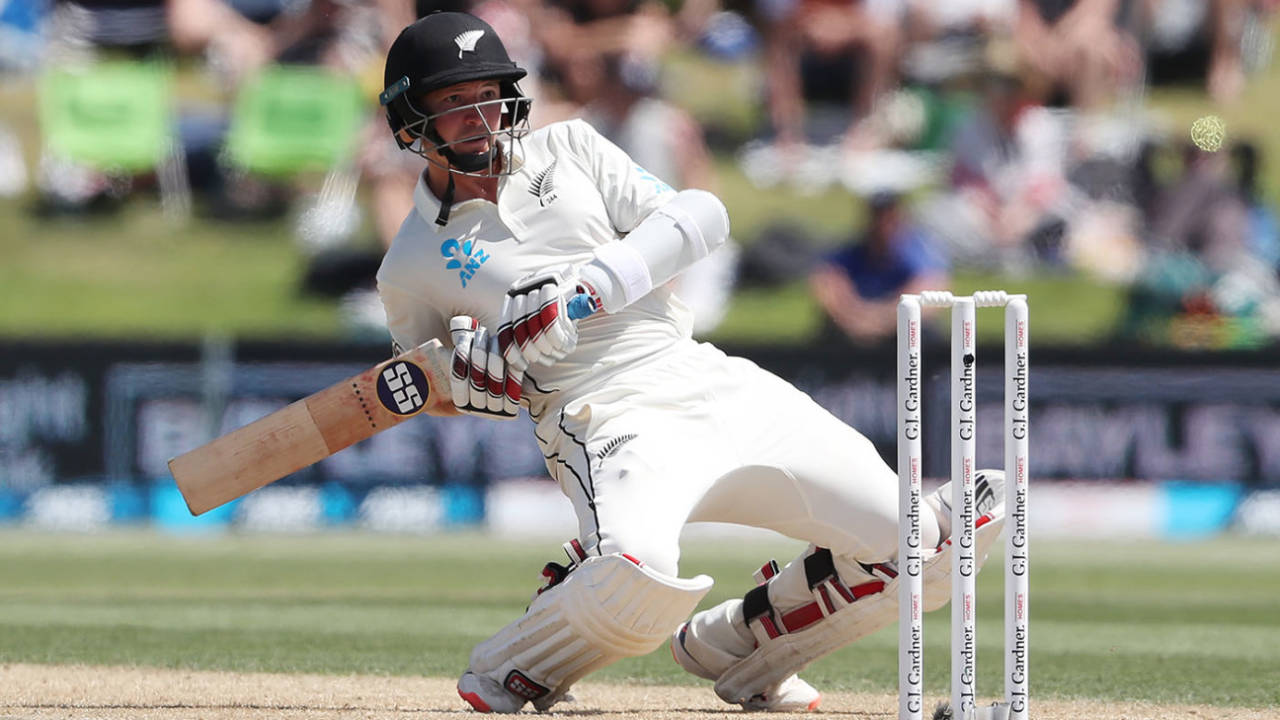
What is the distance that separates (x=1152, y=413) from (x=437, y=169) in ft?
25.7

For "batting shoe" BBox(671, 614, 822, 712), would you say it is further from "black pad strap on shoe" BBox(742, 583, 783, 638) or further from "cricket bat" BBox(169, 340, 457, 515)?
"cricket bat" BBox(169, 340, 457, 515)

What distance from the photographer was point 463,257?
14.7ft

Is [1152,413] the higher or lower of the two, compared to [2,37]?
lower

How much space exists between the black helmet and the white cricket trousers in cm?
68

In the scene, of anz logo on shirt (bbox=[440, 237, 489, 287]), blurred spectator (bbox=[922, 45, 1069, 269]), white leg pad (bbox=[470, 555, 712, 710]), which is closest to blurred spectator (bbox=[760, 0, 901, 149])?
blurred spectator (bbox=[922, 45, 1069, 269])

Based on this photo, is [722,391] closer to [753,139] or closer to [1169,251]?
[1169,251]

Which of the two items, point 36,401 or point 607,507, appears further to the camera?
point 36,401

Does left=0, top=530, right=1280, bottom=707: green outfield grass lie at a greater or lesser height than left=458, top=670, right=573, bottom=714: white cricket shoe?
lesser

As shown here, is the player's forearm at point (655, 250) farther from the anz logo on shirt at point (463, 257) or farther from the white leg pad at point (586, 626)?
the white leg pad at point (586, 626)

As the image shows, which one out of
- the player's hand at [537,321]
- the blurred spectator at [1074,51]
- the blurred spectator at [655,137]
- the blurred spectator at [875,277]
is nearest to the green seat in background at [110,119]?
the blurred spectator at [655,137]

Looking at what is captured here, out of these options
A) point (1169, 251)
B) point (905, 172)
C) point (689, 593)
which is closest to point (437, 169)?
point (689, 593)

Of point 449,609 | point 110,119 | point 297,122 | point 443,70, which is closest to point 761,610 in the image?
point 443,70

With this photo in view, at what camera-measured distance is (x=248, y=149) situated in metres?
14.8

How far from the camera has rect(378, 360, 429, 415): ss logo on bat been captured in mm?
4418
